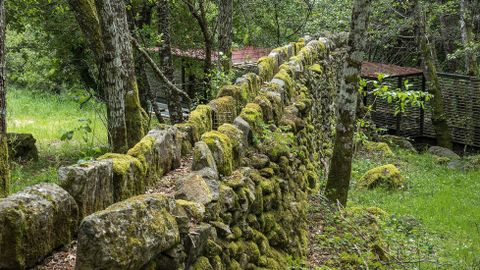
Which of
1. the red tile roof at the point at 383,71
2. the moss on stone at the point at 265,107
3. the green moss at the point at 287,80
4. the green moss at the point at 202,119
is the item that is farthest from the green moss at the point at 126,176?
the red tile roof at the point at 383,71

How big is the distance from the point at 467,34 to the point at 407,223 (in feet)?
45.0

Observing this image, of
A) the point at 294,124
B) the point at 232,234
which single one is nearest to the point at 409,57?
the point at 294,124

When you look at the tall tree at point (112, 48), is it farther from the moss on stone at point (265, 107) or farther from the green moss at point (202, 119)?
the green moss at point (202, 119)

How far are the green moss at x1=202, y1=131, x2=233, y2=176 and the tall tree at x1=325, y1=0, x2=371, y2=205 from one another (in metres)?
3.58

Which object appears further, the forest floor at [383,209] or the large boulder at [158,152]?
the forest floor at [383,209]

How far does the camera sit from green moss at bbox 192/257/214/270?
12.4 feet

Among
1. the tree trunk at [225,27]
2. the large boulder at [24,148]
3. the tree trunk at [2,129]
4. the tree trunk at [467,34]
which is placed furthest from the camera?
the tree trunk at [467,34]

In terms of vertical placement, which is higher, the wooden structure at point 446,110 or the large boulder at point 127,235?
the large boulder at point 127,235

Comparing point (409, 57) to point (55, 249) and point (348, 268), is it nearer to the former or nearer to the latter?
point (348, 268)

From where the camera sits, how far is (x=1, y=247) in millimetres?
2869

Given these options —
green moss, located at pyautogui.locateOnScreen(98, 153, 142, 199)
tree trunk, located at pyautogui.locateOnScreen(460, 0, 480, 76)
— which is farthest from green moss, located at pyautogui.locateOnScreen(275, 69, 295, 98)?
tree trunk, located at pyautogui.locateOnScreen(460, 0, 480, 76)

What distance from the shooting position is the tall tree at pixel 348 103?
27.1 ft

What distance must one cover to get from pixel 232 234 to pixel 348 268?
258 cm

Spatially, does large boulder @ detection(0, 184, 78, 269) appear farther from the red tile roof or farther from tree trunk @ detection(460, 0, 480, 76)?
the red tile roof
